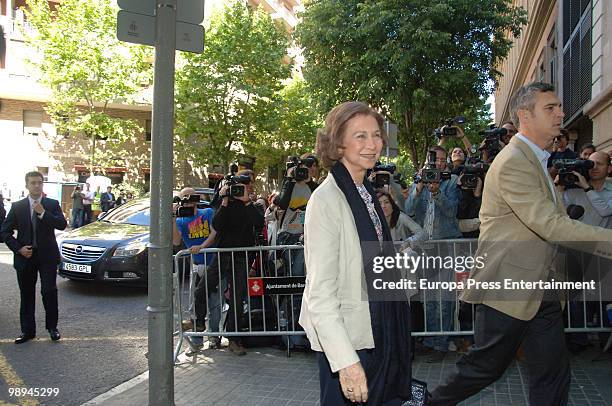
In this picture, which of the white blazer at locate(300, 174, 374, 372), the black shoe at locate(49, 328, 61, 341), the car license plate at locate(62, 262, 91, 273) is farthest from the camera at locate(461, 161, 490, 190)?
the car license plate at locate(62, 262, 91, 273)

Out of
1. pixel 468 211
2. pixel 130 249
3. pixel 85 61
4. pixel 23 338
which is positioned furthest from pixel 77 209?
pixel 468 211

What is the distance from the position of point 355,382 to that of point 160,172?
2363 mm

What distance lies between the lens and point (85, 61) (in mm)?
25891

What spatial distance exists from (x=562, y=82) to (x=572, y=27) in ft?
6.58

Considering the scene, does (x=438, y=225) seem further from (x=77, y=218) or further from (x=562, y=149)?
(x=77, y=218)

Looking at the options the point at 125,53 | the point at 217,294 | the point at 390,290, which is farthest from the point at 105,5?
the point at 390,290

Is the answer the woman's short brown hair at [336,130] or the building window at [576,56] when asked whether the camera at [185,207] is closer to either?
the woman's short brown hair at [336,130]

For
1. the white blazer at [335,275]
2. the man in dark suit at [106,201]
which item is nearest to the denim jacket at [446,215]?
the white blazer at [335,275]

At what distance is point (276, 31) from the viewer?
28016mm

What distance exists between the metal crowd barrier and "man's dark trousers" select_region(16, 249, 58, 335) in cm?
149

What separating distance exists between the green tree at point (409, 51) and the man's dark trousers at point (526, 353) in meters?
11.9

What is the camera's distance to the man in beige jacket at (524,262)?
2908 millimetres

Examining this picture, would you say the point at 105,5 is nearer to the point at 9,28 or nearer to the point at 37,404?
the point at 9,28

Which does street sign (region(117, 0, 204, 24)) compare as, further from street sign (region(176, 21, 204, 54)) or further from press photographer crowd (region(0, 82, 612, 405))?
press photographer crowd (region(0, 82, 612, 405))
